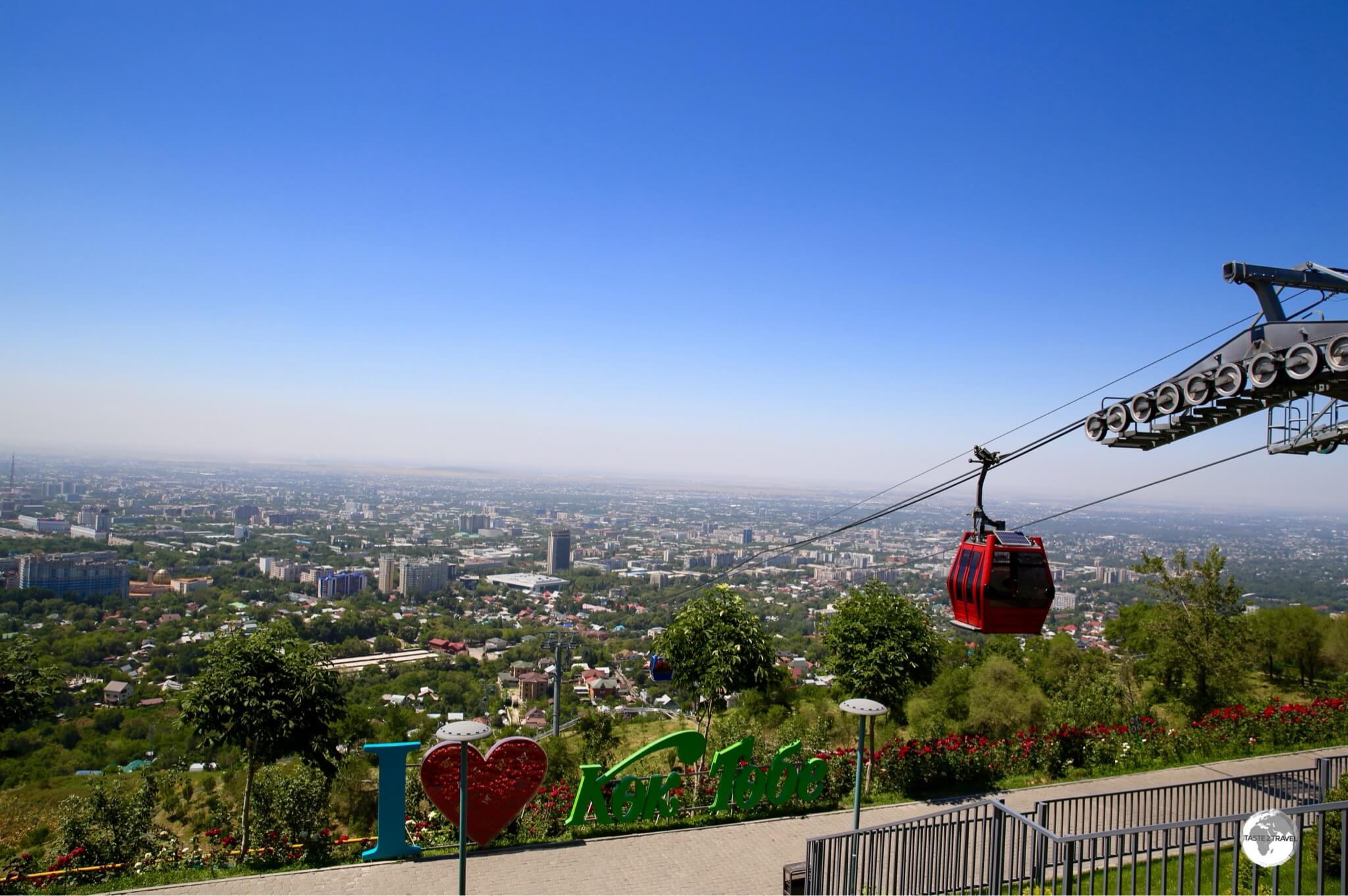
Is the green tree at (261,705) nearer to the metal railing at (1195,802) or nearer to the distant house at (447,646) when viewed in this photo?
the metal railing at (1195,802)

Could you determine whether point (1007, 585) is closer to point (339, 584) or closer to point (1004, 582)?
point (1004, 582)

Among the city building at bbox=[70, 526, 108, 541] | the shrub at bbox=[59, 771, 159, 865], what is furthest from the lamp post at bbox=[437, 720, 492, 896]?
the city building at bbox=[70, 526, 108, 541]

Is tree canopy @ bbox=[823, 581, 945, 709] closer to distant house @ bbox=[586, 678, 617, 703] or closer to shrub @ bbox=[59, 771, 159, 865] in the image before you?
shrub @ bbox=[59, 771, 159, 865]

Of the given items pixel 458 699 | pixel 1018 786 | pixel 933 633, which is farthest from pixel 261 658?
pixel 458 699

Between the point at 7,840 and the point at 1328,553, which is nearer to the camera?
the point at 7,840

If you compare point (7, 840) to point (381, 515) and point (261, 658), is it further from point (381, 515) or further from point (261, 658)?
point (381, 515)

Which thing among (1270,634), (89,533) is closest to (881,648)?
(1270,634)
